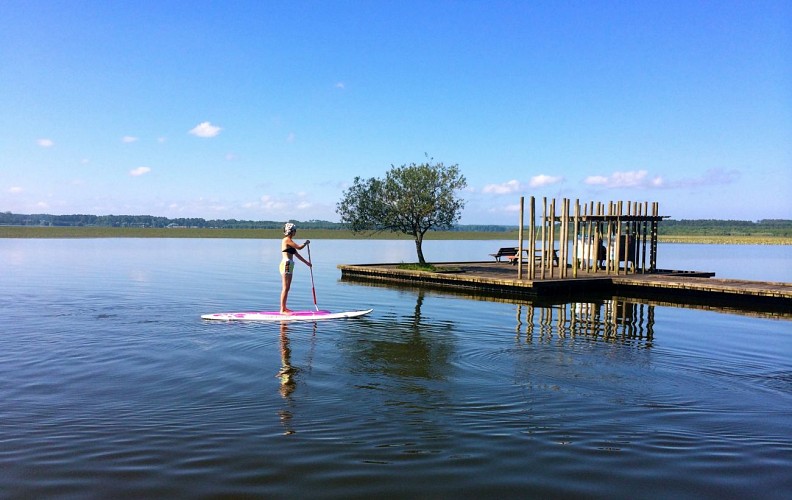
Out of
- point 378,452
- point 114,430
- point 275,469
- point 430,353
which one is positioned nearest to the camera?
point 275,469

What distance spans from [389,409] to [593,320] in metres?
11.4

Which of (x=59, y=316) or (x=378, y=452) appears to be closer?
(x=378, y=452)

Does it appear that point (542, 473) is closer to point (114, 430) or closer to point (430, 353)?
point (114, 430)

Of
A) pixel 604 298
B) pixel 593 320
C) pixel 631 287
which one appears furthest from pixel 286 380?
pixel 631 287

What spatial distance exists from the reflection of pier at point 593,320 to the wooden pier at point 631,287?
2.33 m

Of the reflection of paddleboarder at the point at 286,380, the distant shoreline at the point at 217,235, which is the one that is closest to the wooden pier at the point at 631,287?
the reflection of paddleboarder at the point at 286,380

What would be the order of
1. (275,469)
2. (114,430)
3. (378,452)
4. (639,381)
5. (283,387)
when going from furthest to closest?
(639,381), (283,387), (114,430), (378,452), (275,469)

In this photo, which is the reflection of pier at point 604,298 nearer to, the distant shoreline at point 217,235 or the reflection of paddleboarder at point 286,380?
the reflection of paddleboarder at point 286,380

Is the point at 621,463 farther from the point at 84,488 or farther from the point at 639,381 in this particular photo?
the point at 84,488

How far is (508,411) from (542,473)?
204cm

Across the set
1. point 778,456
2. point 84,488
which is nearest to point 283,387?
point 84,488

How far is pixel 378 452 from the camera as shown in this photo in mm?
6758

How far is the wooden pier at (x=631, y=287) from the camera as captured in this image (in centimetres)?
2314

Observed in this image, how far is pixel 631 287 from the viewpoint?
26.5 metres
